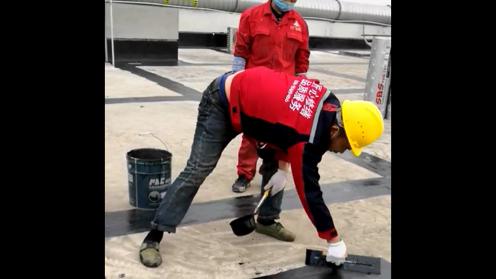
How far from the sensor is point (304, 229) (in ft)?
10.6

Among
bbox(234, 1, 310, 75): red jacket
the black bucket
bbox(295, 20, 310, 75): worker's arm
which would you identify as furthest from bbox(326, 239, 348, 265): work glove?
bbox(295, 20, 310, 75): worker's arm

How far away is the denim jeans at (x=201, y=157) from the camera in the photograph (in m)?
2.64

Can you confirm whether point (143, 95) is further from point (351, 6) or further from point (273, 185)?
point (351, 6)

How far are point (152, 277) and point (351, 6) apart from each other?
12.5 m

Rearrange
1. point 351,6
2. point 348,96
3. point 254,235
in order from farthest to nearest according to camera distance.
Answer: point 351,6 → point 348,96 → point 254,235

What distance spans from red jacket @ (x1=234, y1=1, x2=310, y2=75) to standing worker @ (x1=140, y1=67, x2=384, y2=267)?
1.03 m

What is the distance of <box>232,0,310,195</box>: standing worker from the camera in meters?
3.62

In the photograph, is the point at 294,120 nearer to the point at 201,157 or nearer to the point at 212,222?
the point at 201,157

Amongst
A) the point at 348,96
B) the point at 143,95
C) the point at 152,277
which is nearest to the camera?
the point at 152,277

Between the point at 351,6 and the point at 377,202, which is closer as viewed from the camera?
the point at 377,202

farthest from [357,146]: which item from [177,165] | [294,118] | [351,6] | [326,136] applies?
[351,6]

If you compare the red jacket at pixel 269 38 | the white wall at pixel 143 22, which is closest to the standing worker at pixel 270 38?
the red jacket at pixel 269 38

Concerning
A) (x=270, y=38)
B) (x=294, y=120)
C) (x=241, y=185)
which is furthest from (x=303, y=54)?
(x=294, y=120)

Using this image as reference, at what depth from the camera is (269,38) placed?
3609 millimetres
